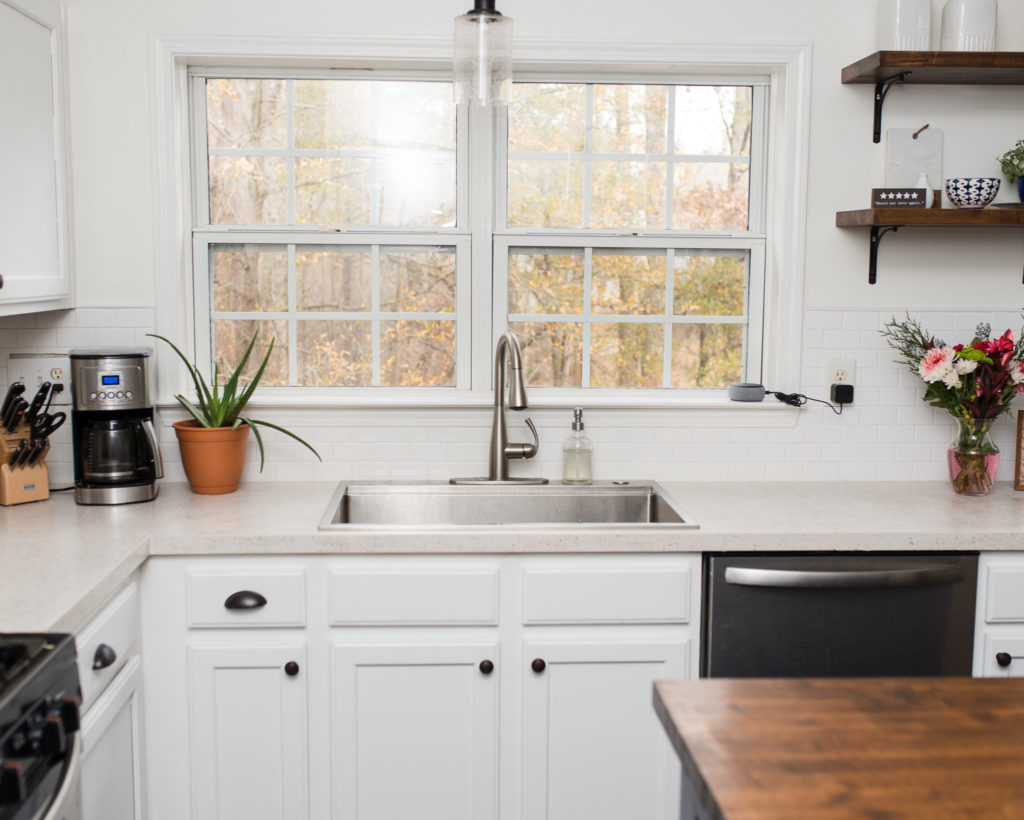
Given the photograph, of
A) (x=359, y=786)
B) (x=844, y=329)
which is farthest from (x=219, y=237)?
(x=844, y=329)

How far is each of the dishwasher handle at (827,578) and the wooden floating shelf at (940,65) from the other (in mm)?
1334


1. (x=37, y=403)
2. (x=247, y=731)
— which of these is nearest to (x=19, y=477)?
(x=37, y=403)

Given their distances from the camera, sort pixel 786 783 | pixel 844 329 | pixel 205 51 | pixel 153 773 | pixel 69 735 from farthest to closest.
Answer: pixel 844 329, pixel 205 51, pixel 153 773, pixel 69 735, pixel 786 783

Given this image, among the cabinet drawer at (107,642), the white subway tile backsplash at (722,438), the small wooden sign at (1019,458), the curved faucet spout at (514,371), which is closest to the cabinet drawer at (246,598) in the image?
the cabinet drawer at (107,642)

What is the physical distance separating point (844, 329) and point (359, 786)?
6.03 ft

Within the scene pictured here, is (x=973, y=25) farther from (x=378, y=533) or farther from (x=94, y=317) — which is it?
(x=94, y=317)

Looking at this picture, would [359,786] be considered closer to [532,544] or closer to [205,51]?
[532,544]

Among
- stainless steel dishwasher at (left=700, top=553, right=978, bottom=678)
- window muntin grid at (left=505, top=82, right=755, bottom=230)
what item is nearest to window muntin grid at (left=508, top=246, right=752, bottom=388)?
window muntin grid at (left=505, top=82, right=755, bottom=230)

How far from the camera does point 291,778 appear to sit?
2434 mm

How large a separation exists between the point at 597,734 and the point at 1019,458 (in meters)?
1.45

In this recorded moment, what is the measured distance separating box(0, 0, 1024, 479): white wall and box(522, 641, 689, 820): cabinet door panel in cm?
73

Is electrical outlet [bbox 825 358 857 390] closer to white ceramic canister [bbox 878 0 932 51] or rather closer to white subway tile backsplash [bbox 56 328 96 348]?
white ceramic canister [bbox 878 0 932 51]

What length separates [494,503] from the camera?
9.59 feet

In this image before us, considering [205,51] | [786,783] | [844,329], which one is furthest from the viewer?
[844,329]
